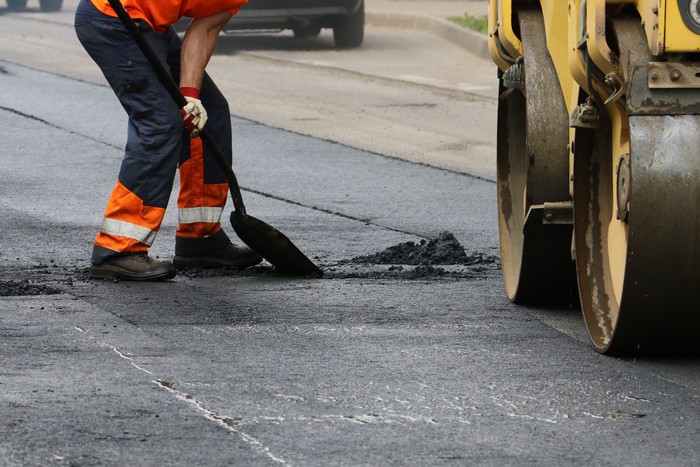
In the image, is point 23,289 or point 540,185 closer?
point 540,185

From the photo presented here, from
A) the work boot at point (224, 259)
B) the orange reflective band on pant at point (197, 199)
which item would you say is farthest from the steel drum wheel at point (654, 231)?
Answer: the orange reflective band on pant at point (197, 199)

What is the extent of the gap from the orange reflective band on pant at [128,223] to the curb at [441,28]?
10385 millimetres

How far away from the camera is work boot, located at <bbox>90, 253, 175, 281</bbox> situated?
5.77m

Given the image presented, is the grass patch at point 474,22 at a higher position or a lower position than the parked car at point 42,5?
higher

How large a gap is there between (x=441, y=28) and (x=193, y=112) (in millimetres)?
13250

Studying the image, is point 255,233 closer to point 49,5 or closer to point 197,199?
point 197,199

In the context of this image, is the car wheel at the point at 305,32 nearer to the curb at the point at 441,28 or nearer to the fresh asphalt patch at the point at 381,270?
the curb at the point at 441,28

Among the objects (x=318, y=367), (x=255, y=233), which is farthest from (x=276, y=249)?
(x=318, y=367)

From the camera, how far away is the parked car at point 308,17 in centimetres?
1634

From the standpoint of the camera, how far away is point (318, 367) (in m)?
4.39

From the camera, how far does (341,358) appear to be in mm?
4512

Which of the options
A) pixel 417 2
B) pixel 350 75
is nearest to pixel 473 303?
pixel 350 75

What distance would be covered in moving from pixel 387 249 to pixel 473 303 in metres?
1.11

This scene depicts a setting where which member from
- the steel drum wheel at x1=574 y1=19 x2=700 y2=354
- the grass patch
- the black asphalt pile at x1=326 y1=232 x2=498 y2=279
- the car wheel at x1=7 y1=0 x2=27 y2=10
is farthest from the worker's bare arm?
the car wheel at x1=7 y1=0 x2=27 y2=10
